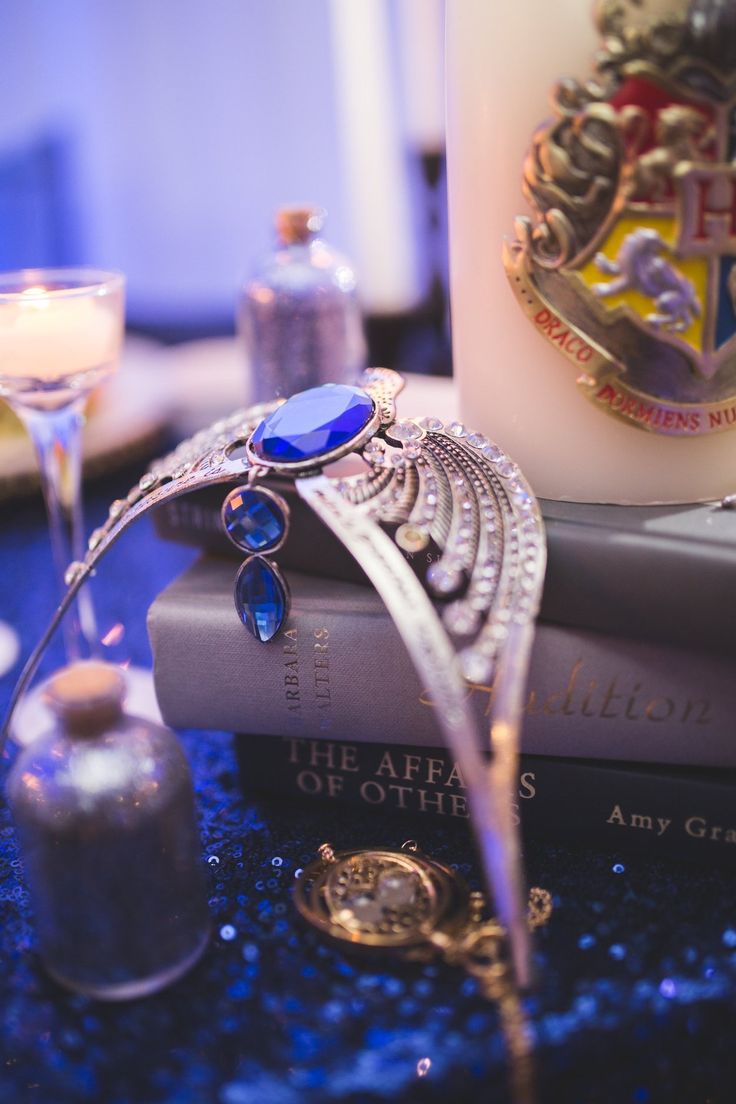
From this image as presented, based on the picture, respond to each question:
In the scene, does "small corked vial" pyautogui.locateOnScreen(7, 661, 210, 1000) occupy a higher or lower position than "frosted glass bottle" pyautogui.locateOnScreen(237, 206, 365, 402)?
lower

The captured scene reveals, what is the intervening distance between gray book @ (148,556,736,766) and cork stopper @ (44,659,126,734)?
92 millimetres

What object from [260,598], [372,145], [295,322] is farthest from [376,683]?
[372,145]

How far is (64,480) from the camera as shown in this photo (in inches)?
21.9

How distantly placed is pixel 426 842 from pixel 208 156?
1.35m

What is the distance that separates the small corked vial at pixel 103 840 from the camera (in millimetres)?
304

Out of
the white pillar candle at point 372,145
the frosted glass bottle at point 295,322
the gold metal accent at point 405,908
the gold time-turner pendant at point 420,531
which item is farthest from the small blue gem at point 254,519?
the white pillar candle at point 372,145

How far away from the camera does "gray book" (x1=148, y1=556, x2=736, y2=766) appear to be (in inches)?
14.3

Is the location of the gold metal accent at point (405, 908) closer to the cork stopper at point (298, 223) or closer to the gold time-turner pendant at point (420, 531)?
the gold time-turner pendant at point (420, 531)

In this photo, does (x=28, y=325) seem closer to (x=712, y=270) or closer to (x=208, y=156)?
(x=712, y=270)

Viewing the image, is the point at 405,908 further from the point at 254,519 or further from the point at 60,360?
the point at 60,360

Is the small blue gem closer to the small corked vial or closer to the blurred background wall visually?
the small corked vial

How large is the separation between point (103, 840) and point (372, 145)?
111 centimetres

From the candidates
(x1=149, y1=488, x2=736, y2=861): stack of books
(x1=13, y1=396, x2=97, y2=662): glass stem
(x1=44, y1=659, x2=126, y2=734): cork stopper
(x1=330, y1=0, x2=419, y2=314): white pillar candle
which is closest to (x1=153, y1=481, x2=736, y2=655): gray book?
(x1=149, y1=488, x2=736, y2=861): stack of books

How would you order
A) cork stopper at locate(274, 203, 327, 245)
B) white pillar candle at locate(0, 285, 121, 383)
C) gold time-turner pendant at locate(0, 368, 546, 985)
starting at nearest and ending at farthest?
gold time-turner pendant at locate(0, 368, 546, 985) < white pillar candle at locate(0, 285, 121, 383) < cork stopper at locate(274, 203, 327, 245)
